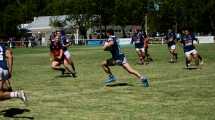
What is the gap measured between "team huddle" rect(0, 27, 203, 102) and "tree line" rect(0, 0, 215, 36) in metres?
67.1

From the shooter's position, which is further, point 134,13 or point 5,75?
point 134,13

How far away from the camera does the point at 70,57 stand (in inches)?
974

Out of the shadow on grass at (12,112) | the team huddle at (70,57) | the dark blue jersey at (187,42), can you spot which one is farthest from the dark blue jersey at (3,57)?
the dark blue jersey at (187,42)

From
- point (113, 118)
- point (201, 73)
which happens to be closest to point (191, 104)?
point (113, 118)

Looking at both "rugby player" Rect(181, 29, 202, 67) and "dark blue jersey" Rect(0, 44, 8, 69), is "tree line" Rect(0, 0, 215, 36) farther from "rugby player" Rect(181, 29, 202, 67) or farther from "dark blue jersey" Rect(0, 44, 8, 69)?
"dark blue jersey" Rect(0, 44, 8, 69)

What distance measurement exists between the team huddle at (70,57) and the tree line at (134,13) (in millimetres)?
67130

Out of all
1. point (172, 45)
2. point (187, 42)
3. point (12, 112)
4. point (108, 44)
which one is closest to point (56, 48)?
point (108, 44)

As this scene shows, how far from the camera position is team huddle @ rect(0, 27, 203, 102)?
12008 millimetres

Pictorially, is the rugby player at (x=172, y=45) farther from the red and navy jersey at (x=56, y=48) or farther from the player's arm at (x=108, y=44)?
the player's arm at (x=108, y=44)

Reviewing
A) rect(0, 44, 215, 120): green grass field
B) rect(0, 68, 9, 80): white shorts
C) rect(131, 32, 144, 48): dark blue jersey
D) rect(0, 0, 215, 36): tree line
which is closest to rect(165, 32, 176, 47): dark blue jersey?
rect(131, 32, 144, 48): dark blue jersey

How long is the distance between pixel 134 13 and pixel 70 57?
273ft

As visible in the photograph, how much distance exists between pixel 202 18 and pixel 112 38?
95.3 m

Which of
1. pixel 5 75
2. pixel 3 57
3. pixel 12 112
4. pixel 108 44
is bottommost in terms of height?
pixel 12 112

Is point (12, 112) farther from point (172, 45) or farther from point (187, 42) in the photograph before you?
point (172, 45)
